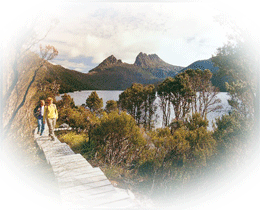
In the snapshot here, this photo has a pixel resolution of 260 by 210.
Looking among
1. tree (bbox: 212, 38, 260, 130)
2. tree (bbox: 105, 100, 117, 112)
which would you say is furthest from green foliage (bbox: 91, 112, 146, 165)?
tree (bbox: 105, 100, 117, 112)

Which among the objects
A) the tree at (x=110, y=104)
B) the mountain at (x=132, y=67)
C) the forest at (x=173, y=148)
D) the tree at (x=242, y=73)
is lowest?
the forest at (x=173, y=148)

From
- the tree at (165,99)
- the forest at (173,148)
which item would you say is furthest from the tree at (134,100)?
the forest at (173,148)

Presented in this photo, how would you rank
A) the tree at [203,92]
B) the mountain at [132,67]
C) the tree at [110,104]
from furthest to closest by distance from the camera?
the tree at [110,104] < the tree at [203,92] < the mountain at [132,67]

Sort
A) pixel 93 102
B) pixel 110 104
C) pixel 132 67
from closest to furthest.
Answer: pixel 132 67 < pixel 93 102 < pixel 110 104

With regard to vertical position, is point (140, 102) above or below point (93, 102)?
below

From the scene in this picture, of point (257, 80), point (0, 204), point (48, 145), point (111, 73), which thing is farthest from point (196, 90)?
point (0, 204)

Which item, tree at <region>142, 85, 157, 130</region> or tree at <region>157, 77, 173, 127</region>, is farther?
tree at <region>142, 85, 157, 130</region>

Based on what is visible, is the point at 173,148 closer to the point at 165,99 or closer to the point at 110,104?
the point at 165,99

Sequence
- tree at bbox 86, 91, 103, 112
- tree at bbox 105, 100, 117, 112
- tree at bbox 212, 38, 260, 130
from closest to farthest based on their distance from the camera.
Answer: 1. tree at bbox 212, 38, 260, 130
2. tree at bbox 86, 91, 103, 112
3. tree at bbox 105, 100, 117, 112

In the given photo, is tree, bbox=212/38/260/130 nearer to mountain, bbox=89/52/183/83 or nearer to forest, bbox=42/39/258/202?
forest, bbox=42/39/258/202

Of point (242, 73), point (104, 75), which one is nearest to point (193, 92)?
point (104, 75)

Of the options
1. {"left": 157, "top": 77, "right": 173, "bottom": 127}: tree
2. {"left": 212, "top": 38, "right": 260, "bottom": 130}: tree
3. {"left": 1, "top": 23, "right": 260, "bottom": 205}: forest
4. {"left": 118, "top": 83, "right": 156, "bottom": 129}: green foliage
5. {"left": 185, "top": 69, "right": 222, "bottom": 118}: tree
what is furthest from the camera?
{"left": 118, "top": 83, "right": 156, "bottom": 129}: green foliage

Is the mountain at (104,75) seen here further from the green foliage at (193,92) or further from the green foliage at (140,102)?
the green foliage at (140,102)

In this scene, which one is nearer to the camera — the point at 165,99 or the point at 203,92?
the point at 203,92
